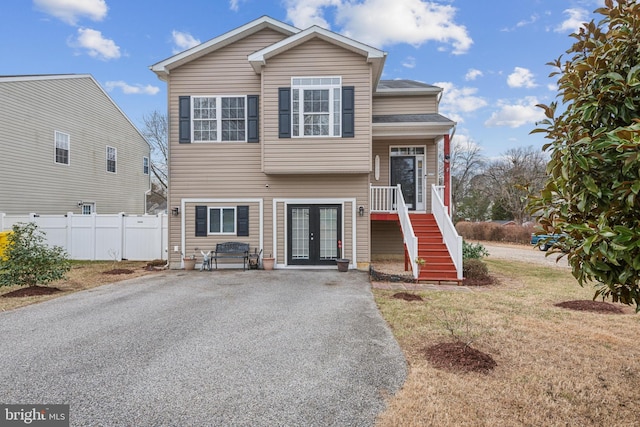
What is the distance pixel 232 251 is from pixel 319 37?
722cm

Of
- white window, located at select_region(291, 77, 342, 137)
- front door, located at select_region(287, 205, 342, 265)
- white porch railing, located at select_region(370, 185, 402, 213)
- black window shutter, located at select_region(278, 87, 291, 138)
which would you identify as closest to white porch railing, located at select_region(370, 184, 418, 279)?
white porch railing, located at select_region(370, 185, 402, 213)

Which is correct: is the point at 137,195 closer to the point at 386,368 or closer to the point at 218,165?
the point at 218,165

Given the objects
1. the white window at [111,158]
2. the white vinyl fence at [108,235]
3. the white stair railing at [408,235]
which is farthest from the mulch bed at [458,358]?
the white window at [111,158]

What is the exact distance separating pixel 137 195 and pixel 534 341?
22877mm

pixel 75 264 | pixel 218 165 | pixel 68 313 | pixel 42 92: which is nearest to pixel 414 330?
pixel 68 313

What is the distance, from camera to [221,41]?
11086 millimetres

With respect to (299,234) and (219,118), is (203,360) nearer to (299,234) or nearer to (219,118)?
(299,234)

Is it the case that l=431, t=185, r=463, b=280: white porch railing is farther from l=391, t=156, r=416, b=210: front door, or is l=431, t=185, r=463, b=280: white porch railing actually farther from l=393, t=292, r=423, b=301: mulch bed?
l=393, t=292, r=423, b=301: mulch bed

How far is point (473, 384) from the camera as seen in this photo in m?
3.50

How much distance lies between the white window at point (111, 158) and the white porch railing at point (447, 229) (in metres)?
17.8

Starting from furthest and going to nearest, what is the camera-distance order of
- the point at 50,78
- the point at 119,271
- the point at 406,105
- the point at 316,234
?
the point at 50,78
the point at 406,105
the point at 316,234
the point at 119,271

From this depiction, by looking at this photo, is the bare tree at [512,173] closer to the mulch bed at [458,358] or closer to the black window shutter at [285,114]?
the black window shutter at [285,114]

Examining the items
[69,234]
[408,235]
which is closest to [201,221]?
[69,234]

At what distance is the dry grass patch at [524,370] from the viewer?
3.00 metres
